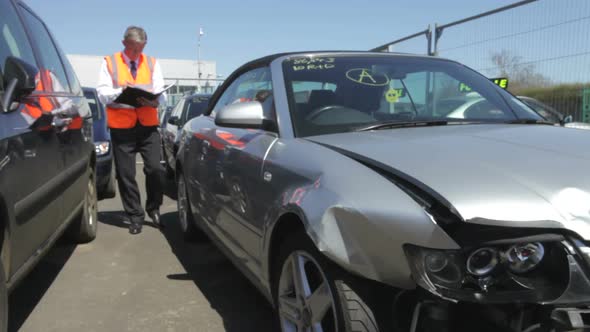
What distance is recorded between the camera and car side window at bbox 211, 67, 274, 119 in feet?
8.99

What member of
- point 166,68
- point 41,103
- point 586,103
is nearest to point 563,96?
point 586,103

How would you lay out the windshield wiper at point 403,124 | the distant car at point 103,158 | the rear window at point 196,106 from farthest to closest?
the rear window at point 196,106
the distant car at point 103,158
the windshield wiper at point 403,124

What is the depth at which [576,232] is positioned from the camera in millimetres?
1411

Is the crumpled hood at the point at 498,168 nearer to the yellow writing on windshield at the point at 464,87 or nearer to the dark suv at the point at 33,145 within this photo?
the yellow writing on windshield at the point at 464,87

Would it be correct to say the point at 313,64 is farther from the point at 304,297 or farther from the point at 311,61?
the point at 304,297

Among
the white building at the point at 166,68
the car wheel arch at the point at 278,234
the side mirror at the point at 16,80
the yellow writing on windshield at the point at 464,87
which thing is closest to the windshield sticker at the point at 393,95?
the yellow writing on windshield at the point at 464,87

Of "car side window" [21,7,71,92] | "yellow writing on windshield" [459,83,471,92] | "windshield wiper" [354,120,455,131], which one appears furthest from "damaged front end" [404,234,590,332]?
"car side window" [21,7,71,92]

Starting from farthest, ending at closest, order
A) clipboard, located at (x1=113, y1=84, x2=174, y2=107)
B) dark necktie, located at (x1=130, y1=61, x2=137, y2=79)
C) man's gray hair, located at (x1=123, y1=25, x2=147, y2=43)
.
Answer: dark necktie, located at (x1=130, y1=61, x2=137, y2=79) < man's gray hair, located at (x1=123, y1=25, x2=147, y2=43) < clipboard, located at (x1=113, y1=84, x2=174, y2=107)

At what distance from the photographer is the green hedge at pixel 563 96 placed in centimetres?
662

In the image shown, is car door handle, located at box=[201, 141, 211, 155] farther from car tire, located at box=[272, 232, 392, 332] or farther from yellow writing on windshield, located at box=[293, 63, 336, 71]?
car tire, located at box=[272, 232, 392, 332]

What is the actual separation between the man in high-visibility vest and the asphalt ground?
513 mm

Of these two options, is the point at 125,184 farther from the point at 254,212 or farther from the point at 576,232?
the point at 576,232

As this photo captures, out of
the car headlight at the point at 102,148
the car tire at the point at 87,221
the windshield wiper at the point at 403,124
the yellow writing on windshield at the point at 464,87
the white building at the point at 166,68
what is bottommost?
the car tire at the point at 87,221

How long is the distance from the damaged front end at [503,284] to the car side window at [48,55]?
8.44ft
